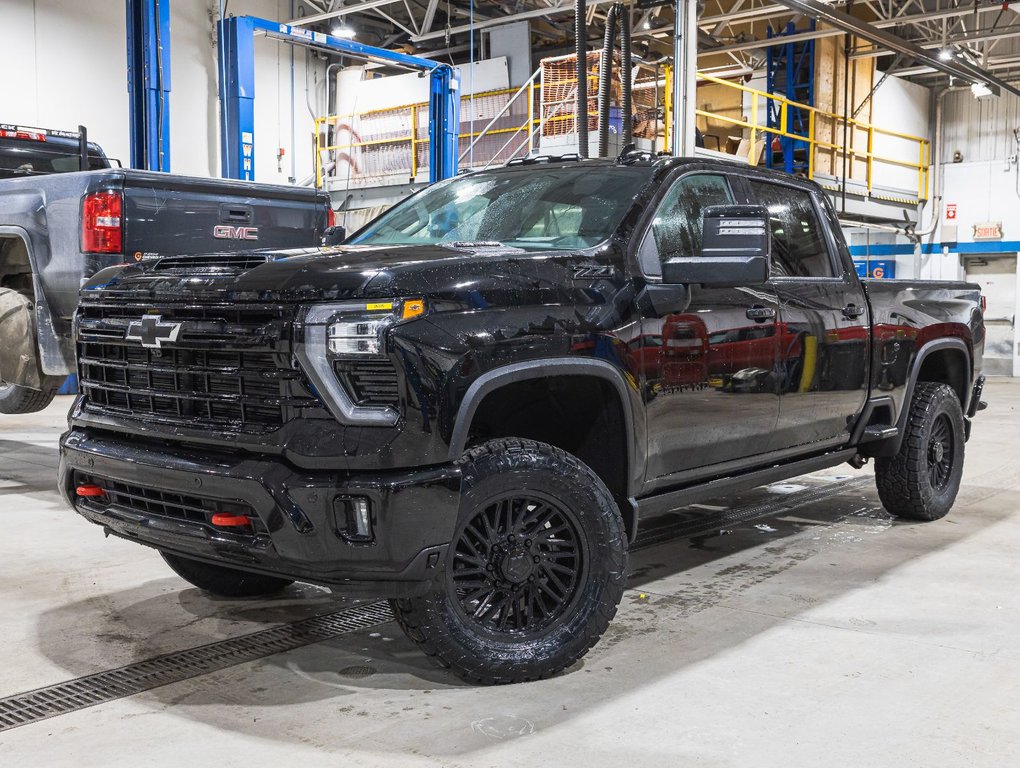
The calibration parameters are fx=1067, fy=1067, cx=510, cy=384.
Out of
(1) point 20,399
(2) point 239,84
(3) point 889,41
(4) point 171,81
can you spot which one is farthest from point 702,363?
(4) point 171,81

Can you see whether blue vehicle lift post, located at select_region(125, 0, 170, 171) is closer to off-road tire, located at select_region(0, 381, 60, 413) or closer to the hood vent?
off-road tire, located at select_region(0, 381, 60, 413)

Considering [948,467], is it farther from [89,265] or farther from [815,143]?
[815,143]

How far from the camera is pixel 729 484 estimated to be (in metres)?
4.44

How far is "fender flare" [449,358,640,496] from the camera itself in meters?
3.16

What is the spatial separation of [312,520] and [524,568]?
752mm

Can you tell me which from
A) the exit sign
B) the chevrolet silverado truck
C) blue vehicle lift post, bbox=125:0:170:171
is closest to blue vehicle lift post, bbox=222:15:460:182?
blue vehicle lift post, bbox=125:0:170:171

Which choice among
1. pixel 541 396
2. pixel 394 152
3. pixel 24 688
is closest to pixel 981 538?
pixel 541 396

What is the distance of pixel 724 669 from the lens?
362cm

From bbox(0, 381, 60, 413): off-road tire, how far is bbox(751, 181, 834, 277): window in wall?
15.7 ft

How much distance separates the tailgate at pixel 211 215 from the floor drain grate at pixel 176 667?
9.51 ft

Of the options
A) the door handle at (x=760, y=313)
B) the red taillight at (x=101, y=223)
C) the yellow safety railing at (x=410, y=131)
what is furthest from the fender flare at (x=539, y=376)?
the yellow safety railing at (x=410, y=131)

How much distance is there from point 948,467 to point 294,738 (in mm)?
4715

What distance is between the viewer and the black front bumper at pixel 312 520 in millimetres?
3016

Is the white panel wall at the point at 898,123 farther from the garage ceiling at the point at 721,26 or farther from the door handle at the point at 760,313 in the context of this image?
the door handle at the point at 760,313
